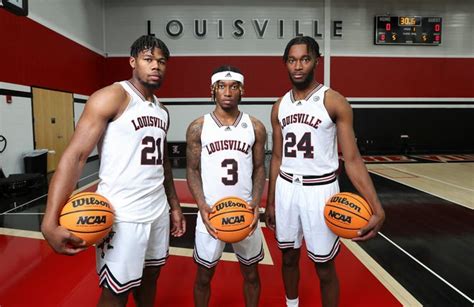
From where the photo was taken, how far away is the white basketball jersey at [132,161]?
66.6 inches

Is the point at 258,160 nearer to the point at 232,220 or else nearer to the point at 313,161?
the point at 313,161

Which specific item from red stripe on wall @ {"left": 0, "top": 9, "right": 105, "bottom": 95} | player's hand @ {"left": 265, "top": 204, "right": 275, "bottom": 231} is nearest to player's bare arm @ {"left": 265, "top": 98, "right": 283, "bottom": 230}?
player's hand @ {"left": 265, "top": 204, "right": 275, "bottom": 231}

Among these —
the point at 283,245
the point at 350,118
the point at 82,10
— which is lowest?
the point at 283,245

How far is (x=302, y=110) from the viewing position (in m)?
2.16

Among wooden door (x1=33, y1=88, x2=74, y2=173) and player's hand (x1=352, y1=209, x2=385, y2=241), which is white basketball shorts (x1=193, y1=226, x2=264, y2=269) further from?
wooden door (x1=33, y1=88, x2=74, y2=173)

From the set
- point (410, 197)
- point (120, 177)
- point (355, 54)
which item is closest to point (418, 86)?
point (355, 54)

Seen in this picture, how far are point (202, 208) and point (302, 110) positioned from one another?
852 mm

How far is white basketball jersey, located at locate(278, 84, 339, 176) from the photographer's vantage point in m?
2.13

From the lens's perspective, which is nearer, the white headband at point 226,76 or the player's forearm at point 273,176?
the white headband at point 226,76

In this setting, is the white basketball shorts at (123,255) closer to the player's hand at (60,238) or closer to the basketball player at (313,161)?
the player's hand at (60,238)

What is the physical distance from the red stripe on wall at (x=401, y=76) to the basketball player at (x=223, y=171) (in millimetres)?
9990

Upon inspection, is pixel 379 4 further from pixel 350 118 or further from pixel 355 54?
pixel 350 118

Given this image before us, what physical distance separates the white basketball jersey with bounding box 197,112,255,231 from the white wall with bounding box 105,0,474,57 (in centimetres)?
966

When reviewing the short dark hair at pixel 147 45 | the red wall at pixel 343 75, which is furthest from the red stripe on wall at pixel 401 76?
the short dark hair at pixel 147 45
